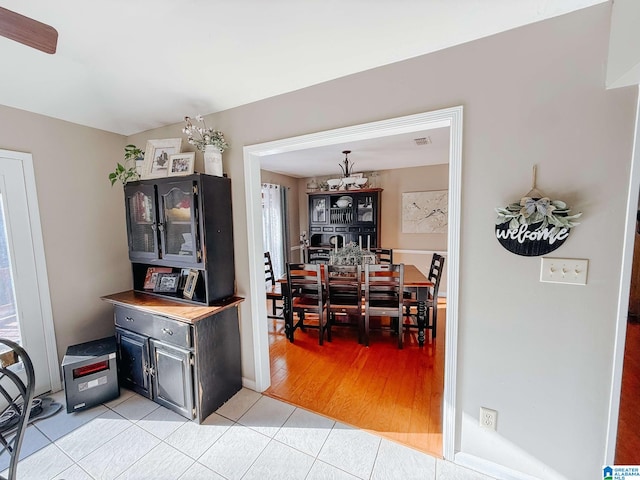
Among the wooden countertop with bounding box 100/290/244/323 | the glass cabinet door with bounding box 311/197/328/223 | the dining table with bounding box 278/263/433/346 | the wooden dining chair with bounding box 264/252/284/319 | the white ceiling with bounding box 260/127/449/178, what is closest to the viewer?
the wooden countertop with bounding box 100/290/244/323

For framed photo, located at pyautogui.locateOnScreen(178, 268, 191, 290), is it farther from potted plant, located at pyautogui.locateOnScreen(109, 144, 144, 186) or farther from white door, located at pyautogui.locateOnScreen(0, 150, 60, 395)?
white door, located at pyautogui.locateOnScreen(0, 150, 60, 395)

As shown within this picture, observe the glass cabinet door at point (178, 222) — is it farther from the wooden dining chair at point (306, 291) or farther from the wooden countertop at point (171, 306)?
the wooden dining chair at point (306, 291)

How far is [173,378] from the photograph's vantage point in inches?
75.9

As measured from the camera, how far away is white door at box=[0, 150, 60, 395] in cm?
195

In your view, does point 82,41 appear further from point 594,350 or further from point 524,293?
point 594,350

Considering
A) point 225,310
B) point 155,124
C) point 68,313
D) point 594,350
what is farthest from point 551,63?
point 68,313

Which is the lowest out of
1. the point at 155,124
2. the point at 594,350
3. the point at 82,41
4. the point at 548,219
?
the point at 594,350

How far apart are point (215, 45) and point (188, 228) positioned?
1.23 m

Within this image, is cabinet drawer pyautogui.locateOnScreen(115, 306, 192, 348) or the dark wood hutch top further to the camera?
the dark wood hutch top

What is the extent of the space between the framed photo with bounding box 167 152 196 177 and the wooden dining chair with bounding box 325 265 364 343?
5.26 ft

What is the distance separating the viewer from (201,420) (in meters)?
1.89

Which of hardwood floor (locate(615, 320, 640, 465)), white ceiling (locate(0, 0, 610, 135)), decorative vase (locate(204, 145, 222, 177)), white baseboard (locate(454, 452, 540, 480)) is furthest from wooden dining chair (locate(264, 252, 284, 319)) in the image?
hardwood floor (locate(615, 320, 640, 465))

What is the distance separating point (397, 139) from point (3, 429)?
4.19 m

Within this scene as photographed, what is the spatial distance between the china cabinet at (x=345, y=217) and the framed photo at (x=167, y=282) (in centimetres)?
312
